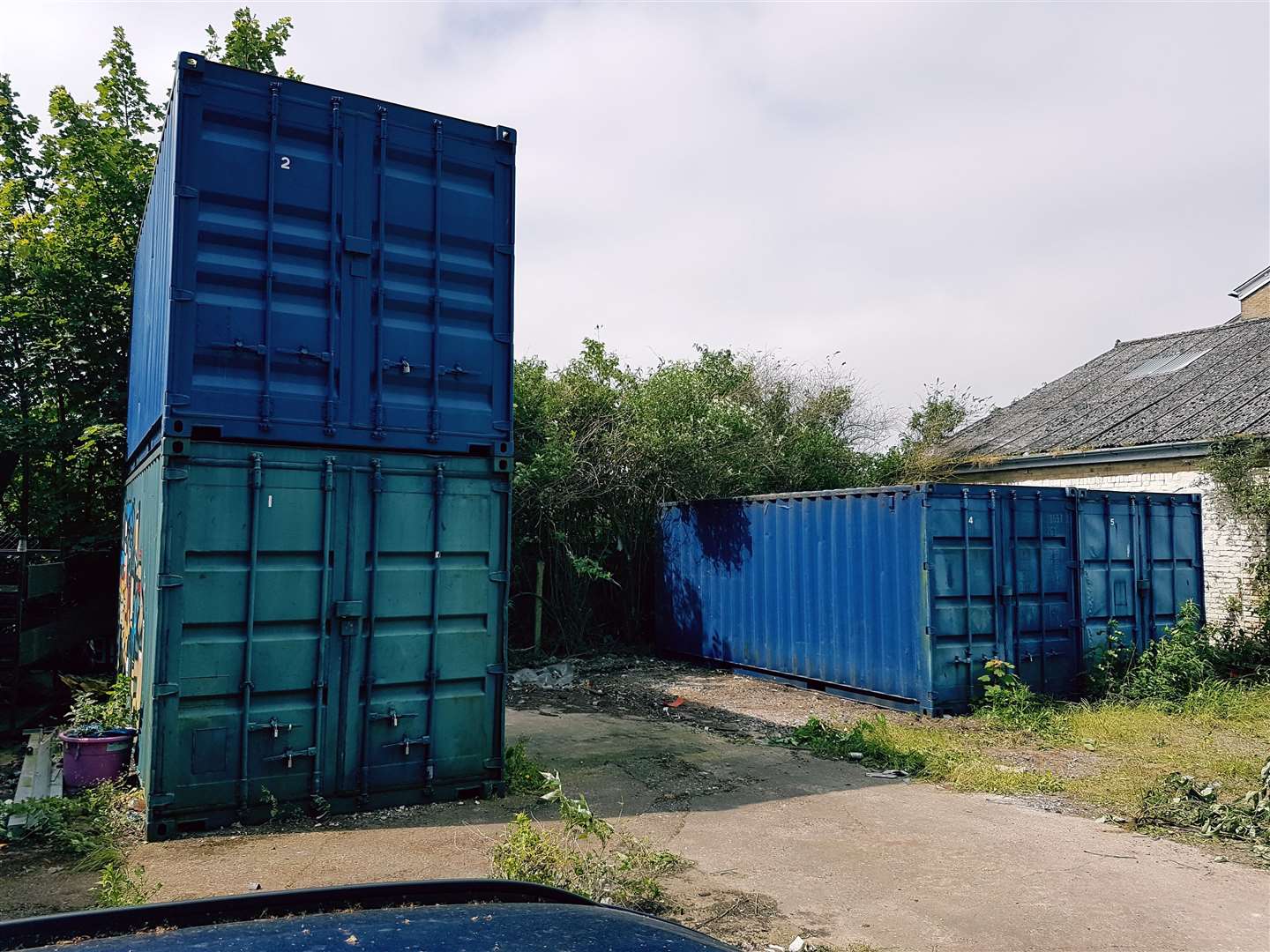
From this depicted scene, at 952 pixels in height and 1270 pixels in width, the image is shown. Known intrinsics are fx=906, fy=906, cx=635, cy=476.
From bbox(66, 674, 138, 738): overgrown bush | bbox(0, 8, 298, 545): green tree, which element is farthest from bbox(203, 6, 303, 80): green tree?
bbox(66, 674, 138, 738): overgrown bush

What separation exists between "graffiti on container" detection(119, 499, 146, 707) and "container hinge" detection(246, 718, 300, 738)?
1159 millimetres

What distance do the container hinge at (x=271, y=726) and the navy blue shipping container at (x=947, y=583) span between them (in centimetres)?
663

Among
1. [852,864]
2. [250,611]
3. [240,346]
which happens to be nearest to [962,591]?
[852,864]

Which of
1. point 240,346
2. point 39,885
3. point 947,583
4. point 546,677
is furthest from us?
point 546,677

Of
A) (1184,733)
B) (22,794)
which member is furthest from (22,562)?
(1184,733)

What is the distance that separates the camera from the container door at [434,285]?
21.0 ft

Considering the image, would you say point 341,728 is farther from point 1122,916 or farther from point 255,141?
point 1122,916

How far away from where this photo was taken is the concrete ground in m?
4.43

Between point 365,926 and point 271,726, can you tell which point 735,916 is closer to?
point 271,726

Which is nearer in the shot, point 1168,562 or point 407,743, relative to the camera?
point 407,743

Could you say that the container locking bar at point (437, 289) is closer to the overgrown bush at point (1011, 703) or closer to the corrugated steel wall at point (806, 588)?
the corrugated steel wall at point (806, 588)

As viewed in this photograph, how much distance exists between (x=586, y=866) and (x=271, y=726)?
243cm

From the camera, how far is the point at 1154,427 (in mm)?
14805

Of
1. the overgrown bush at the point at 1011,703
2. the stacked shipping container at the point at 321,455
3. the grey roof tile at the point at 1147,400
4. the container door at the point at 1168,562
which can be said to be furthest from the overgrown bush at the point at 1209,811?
the grey roof tile at the point at 1147,400
